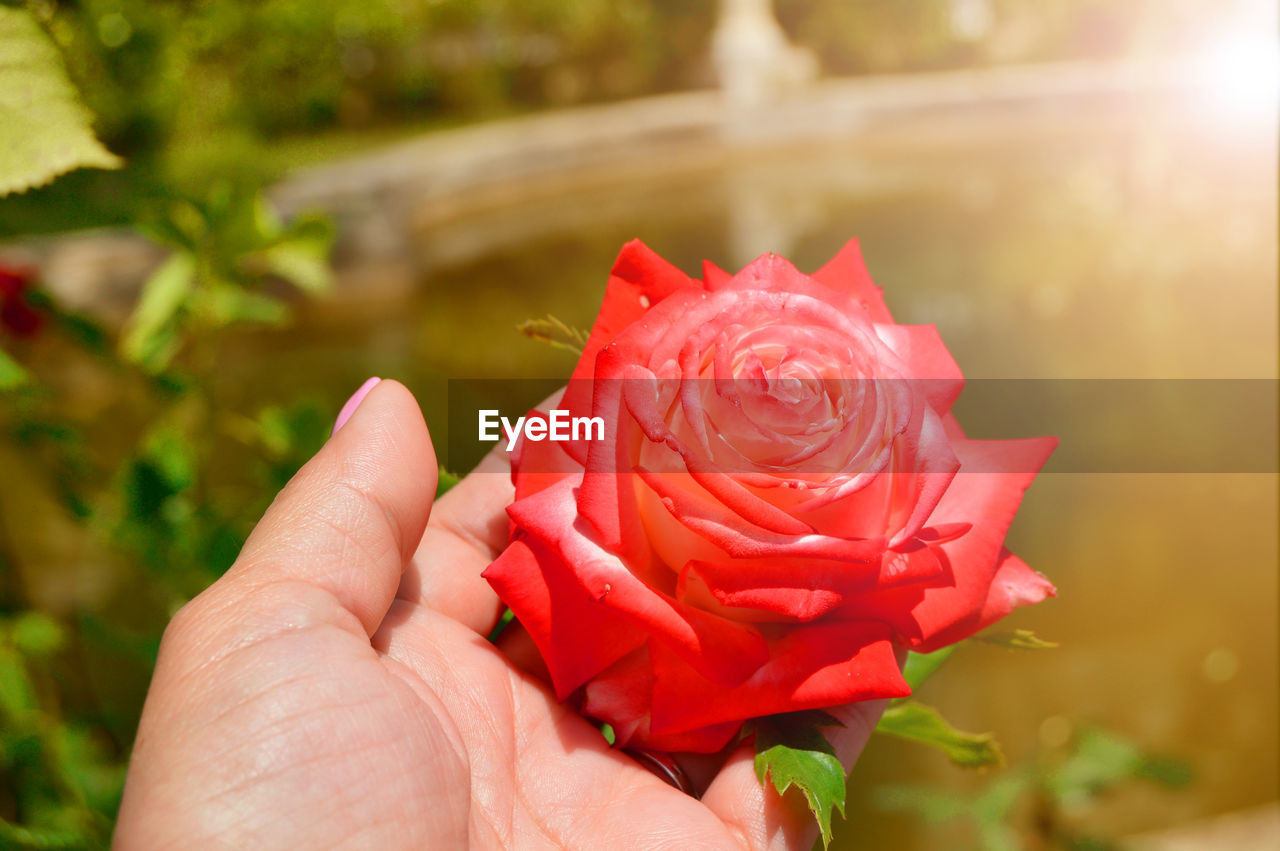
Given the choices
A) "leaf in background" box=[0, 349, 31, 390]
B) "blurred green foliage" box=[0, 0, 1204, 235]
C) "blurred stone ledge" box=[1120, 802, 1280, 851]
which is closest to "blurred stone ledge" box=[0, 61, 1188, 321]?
"blurred green foliage" box=[0, 0, 1204, 235]

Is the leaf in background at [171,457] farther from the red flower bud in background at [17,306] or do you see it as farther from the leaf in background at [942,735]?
the leaf in background at [942,735]

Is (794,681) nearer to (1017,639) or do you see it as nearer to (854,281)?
(1017,639)

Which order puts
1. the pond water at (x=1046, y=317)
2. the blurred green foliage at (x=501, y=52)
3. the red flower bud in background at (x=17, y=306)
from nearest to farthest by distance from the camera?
the red flower bud in background at (x=17, y=306)
the pond water at (x=1046, y=317)
the blurred green foliage at (x=501, y=52)

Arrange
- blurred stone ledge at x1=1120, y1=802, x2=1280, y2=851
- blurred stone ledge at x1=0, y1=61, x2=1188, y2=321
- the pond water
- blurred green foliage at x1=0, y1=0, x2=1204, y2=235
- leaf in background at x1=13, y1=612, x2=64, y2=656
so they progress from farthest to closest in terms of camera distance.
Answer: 1. blurred green foliage at x1=0, y1=0, x2=1204, y2=235
2. blurred stone ledge at x1=0, y1=61, x2=1188, y2=321
3. the pond water
4. blurred stone ledge at x1=1120, y1=802, x2=1280, y2=851
5. leaf in background at x1=13, y1=612, x2=64, y2=656

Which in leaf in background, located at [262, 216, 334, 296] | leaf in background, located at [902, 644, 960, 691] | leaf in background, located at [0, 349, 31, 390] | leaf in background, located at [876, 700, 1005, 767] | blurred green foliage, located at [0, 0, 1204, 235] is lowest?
leaf in background, located at [876, 700, 1005, 767]

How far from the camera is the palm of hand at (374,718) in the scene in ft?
1.92

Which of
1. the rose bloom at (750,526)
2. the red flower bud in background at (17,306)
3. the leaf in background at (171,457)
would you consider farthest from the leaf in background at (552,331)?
the red flower bud in background at (17,306)

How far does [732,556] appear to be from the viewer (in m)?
0.59

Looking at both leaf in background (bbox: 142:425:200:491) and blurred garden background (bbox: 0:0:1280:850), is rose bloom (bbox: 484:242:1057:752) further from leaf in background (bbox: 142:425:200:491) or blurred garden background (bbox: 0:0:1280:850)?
leaf in background (bbox: 142:425:200:491)

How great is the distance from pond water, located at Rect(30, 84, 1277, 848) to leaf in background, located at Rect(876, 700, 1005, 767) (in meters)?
0.19

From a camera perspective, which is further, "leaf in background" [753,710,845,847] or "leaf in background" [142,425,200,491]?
"leaf in background" [142,425,200,491]

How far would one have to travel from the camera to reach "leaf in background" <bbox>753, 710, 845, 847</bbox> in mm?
595

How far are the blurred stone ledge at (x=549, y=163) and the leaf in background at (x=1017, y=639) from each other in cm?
268

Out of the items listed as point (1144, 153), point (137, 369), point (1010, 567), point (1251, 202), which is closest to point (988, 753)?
point (1010, 567)
